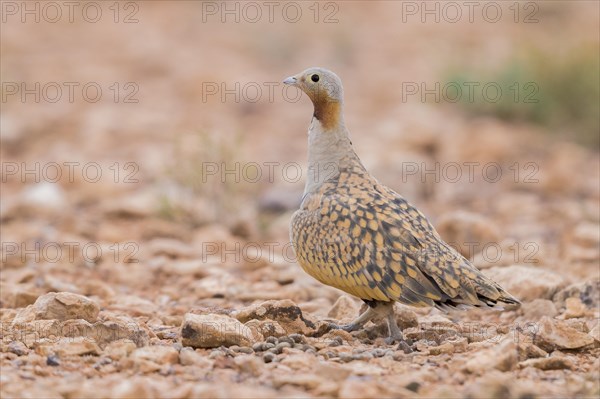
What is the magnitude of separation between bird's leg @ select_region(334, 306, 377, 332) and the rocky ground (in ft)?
0.32

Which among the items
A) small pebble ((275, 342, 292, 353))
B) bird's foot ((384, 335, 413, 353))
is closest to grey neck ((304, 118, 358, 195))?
bird's foot ((384, 335, 413, 353))

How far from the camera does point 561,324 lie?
18.1ft

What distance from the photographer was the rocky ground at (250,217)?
4.80 metres

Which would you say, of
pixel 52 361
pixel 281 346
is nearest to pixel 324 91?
pixel 281 346

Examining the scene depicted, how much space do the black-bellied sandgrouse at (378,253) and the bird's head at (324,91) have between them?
0.42 metres

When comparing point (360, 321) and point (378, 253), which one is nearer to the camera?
point (378, 253)

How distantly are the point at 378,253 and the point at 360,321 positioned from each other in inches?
20.3

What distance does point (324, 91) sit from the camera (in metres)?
6.33

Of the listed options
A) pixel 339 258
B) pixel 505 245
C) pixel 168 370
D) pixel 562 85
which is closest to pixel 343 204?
pixel 339 258

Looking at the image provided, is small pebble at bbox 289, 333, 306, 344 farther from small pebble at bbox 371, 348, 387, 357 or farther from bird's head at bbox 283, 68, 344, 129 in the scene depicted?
bird's head at bbox 283, 68, 344, 129

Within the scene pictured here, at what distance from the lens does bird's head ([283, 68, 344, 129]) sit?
6312 millimetres

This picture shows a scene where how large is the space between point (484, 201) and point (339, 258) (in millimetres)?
5993

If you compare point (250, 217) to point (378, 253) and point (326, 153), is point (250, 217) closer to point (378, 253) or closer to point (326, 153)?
point (326, 153)

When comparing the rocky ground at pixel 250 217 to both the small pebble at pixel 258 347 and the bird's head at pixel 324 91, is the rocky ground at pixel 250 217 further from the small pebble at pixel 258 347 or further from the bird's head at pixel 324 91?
the bird's head at pixel 324 91
